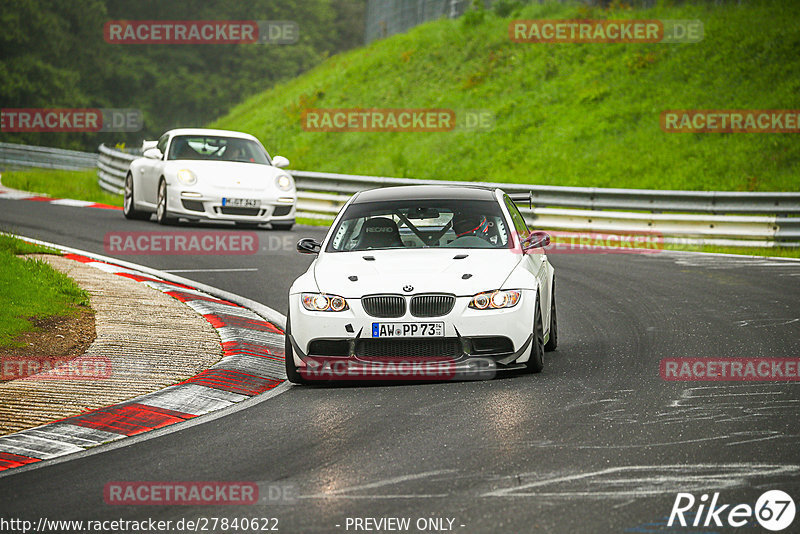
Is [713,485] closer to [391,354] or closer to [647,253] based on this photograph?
[391,354]

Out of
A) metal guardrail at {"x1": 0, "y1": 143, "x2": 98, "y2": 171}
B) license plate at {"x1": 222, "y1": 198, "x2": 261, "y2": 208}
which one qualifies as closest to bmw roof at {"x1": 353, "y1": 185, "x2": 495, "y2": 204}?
license plate at {"x1": 222, "y1": 198, "x2": 261, "y2": 208}

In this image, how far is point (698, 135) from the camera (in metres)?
28.2

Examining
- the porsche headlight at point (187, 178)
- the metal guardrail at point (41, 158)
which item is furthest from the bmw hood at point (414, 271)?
the metal guardrail at point (41, 158)

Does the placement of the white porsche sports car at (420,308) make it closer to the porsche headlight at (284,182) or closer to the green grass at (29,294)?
the green grass at (29,294)

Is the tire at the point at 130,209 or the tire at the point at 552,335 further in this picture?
the tire at the point at 130,209

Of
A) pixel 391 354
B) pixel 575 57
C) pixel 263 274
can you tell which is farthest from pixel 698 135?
pixel 391 354

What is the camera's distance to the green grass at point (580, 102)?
1066 inches

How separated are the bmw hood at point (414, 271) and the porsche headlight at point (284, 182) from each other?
10.0 metres

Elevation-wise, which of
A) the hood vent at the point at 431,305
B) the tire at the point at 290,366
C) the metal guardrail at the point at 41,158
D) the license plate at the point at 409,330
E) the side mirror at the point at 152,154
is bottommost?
the tire at the point at 290,366

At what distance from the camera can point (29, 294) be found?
34.7ft

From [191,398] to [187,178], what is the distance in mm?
10995

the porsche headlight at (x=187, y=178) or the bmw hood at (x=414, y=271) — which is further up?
the porsche headlight at (x=187, y=178)

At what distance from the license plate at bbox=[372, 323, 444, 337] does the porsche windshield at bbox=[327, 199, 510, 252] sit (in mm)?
1222

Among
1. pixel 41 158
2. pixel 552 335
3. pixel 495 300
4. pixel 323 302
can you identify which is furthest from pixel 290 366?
pixel 41 158
